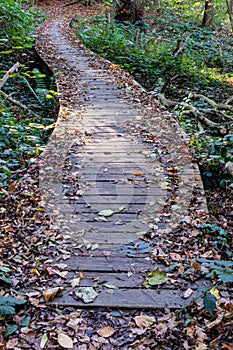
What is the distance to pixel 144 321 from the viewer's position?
2.62 metres

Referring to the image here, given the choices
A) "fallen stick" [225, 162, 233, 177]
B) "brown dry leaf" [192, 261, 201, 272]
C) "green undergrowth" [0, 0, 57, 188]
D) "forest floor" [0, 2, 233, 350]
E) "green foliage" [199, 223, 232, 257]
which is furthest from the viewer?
"green undergrowth" [0, 0, 57, 188]

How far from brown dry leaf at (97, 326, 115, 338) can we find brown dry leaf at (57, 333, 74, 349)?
0.21m

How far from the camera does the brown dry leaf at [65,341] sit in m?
2.44

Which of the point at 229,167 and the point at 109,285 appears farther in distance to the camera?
the point at 229,167

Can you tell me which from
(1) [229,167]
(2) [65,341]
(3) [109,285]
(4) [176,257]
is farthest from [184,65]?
(2) [65,341]

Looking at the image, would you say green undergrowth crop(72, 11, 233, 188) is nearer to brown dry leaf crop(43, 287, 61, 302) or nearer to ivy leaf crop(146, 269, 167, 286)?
ivy leaf crop(146, 269, 167, 286)

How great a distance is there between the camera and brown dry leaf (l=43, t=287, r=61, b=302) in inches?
110

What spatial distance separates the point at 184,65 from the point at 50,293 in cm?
1056

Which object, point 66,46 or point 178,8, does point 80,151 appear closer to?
point 66,46

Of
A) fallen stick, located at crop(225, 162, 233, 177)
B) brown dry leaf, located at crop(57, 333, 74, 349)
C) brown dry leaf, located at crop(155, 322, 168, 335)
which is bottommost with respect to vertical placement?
fallen stick, located at crop(225, 162, 233, 177)

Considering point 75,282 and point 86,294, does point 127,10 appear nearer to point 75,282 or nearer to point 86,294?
point 75,282

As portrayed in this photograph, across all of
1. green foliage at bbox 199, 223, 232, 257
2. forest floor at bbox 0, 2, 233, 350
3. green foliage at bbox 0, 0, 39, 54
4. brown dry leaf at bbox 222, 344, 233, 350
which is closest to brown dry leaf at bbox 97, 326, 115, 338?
forest floor at bbox 0, 2, 233, 350

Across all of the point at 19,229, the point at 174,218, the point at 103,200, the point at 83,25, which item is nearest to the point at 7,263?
the point at 19,229

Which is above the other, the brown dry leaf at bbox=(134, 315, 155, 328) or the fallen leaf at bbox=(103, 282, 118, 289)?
the brown dry leaf at bbox=(134, 315, 155, 328)
